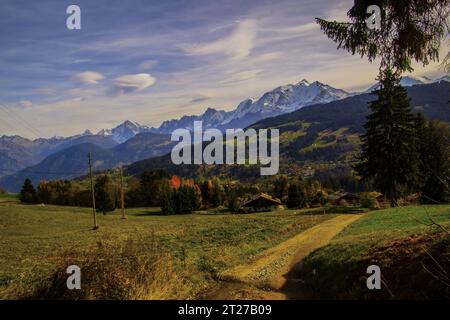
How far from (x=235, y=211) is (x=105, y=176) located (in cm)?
4471

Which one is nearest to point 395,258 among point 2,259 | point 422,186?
point 2,259

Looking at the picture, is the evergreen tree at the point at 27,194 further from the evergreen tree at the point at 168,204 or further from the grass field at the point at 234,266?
the grass field at the point at 234,266

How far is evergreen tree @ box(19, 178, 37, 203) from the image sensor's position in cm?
13562

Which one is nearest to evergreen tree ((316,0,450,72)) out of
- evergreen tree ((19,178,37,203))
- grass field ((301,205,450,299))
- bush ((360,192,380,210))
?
grass field ((301,205,450,299))

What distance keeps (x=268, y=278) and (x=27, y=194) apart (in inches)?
5235

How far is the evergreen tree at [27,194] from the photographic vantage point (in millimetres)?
135625

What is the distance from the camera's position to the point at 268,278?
67.2 ft

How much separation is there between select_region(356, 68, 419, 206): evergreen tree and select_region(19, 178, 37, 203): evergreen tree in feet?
377

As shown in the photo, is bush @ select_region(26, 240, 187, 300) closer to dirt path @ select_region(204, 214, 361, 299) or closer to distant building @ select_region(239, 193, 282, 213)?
dirt path @ select_region(204, 214, 361, 299)

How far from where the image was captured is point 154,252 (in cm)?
1489

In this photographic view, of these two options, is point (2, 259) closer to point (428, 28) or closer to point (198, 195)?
point (428, 28)

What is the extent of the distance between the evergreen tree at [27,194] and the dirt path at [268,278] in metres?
125

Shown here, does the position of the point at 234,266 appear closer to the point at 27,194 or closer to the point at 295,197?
the point at 295,197

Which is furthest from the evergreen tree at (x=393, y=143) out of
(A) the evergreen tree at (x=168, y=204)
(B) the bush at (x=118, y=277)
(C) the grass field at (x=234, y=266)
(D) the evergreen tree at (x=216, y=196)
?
(D) the evergreen tree at (x=216, y=196)
